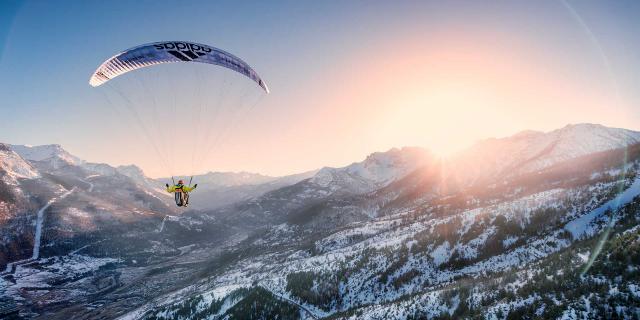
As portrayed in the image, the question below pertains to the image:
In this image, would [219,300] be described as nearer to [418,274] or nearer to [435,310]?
[418,274]

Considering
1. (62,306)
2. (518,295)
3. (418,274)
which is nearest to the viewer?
(518,295)

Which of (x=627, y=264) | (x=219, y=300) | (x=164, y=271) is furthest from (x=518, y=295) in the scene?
(x=164, y=271)

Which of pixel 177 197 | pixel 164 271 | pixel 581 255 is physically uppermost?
pixel 177 197

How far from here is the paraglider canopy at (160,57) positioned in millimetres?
31828

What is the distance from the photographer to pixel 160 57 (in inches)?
1336

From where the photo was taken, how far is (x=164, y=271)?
188500 millimetres

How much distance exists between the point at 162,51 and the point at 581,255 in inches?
2021

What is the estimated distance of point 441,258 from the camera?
65.9m

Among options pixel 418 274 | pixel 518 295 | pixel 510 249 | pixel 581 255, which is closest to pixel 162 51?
pixel 518 295

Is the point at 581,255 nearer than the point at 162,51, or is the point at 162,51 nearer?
the point at 162,51

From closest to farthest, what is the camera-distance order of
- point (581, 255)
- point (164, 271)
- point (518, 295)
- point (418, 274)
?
point (518, 295), point (581, 255), point (418, 274), point (164, 271)

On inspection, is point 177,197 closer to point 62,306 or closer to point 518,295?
point 518,295

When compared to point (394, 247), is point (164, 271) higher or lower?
lower

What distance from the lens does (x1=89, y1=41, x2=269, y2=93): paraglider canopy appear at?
3183 cm
